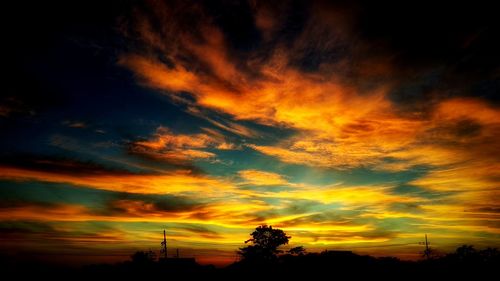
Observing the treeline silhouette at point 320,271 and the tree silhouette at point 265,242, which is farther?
the tree silhouette at point 265,242

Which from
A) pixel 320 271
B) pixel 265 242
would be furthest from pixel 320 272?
pixel 265 242

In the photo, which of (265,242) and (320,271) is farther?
(265,242)

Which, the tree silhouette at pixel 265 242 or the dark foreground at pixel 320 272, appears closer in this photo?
the dark foreground at pixel 320 272

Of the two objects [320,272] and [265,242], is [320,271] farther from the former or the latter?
[265,242]

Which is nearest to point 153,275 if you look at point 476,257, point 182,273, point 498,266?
point 182,273

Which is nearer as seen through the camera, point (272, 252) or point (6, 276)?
point (6, 276)

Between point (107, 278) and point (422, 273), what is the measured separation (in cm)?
4316

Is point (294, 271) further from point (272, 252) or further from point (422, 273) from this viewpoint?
point (272, 252)

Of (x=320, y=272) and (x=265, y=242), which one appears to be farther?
(x=265, y=242)

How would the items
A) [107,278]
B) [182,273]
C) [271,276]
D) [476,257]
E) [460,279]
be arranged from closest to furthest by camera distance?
[460,279] → [271,276] → [107,278] → [182,273] → [476,257]

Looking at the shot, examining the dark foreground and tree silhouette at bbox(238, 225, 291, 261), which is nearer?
the dark foreground

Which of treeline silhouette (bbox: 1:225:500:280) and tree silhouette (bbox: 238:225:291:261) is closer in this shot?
treeline silhouette (bbox: 1:225:500:280)

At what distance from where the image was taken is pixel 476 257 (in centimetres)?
7456

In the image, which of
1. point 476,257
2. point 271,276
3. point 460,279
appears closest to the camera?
point 460,279
